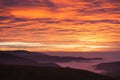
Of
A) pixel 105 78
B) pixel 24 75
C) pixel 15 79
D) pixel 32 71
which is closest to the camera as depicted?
pixel 15 79

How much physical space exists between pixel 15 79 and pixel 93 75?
47731 millimetres

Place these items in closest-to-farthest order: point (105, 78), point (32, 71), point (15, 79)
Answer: point (15, 79)
point (32, 71)
point (105, 78)

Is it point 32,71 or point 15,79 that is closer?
point 15,79

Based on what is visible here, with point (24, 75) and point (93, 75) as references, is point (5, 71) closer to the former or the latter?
point (24, 75)

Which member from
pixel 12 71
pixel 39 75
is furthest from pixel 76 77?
pixel 12 71

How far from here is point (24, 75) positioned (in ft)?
419

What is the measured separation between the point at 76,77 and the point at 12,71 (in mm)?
26402

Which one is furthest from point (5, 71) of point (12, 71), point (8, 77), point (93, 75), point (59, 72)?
point (93, 75)

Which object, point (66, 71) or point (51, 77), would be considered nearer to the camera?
point (51, 77)

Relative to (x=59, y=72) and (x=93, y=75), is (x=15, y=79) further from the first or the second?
(x=93, y=75)

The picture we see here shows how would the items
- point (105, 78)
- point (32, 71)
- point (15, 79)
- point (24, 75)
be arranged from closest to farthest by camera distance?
point (15, 79) < point (24, 75) < point (32, 71) < point (105, 78)

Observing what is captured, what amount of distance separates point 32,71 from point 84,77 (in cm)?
2353

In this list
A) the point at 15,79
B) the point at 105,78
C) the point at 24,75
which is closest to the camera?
the point at 15,79

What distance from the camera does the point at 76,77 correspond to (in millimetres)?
141625
